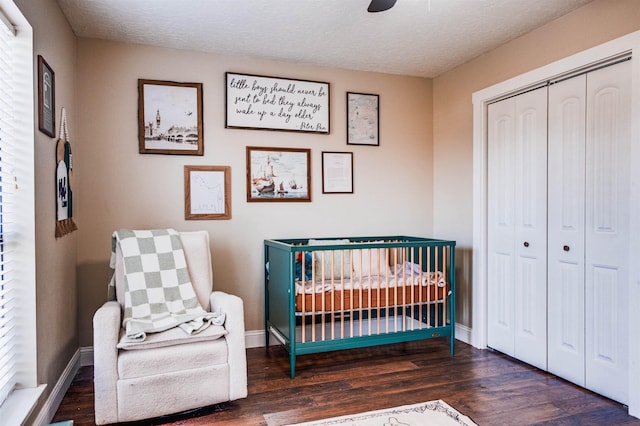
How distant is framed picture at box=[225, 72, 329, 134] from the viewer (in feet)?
11.3

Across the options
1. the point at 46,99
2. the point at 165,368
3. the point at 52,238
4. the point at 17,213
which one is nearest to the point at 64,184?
the point at 52,238

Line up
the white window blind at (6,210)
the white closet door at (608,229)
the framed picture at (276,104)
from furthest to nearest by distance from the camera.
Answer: the framed picture at (276,104), the white closet door at (608,229), the white window blind at (6,210)

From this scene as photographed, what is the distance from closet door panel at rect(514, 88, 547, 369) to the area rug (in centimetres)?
105

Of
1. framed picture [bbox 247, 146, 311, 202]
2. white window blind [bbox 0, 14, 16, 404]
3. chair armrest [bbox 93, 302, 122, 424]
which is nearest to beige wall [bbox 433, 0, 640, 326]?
framed picture [bbox 247, 146, 311, 202]

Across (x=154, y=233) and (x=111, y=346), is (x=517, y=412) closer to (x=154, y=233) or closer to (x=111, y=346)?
(x=111, y=346)

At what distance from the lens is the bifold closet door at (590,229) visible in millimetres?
2463

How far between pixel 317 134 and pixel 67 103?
1.88 meters

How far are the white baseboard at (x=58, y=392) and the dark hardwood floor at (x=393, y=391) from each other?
41mm

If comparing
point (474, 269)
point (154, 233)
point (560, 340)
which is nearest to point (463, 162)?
point (474, 269)

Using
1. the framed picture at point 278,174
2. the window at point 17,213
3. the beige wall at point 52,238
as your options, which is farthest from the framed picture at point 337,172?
the window at point 17,213

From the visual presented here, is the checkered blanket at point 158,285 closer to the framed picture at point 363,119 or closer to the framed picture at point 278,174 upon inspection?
the framed picture at point 278,174

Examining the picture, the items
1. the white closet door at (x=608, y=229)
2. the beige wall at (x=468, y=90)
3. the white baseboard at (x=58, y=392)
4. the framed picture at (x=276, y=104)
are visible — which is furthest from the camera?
the framed picture at (x=276, y=104)

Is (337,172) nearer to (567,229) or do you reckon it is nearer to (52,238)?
(567,229)

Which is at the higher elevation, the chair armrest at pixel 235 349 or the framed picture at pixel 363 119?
the framed picture at pixel 363 119
